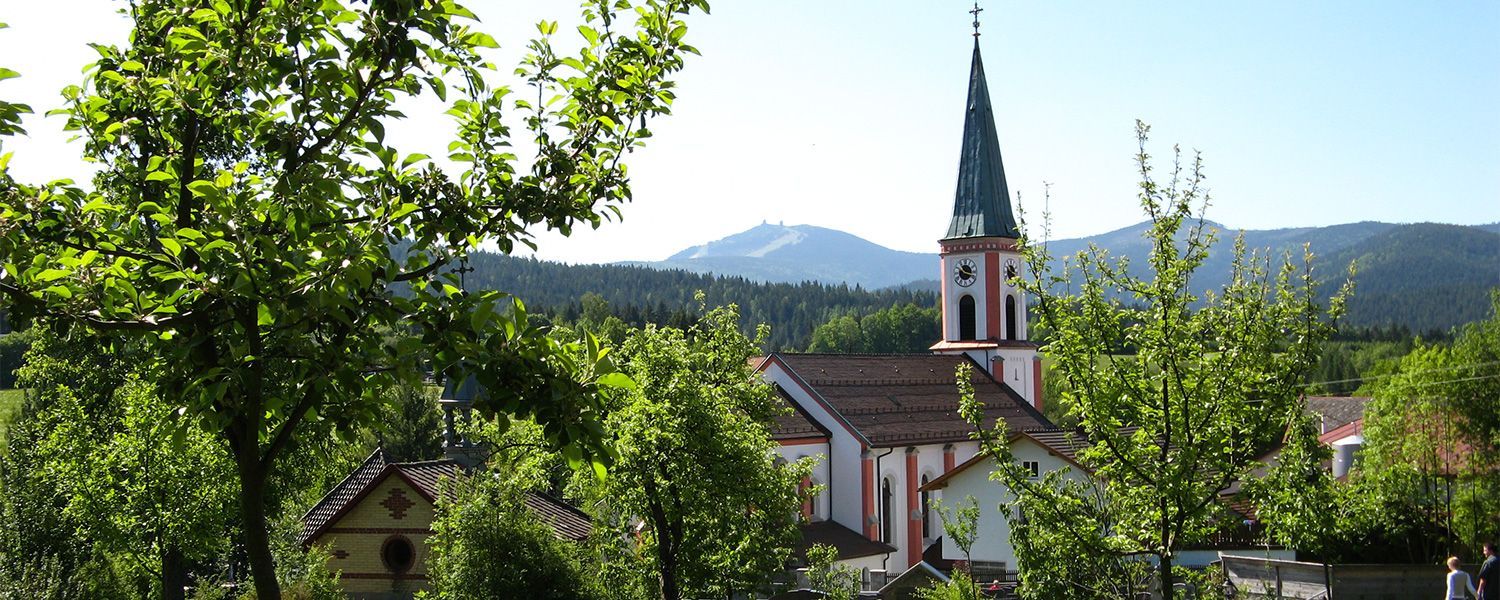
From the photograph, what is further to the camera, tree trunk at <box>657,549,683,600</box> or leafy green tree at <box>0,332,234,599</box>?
leafy green tree at <box>0,332,234,599</box>

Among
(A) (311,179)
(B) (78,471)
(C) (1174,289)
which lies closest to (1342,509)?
(C) (1174,289)

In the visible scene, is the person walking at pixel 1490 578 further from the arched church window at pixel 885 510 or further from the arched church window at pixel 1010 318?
the arched church window at pixel 1010 318

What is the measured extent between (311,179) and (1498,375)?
42195mm

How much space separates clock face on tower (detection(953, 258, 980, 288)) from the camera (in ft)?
168

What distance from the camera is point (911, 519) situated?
142 feet

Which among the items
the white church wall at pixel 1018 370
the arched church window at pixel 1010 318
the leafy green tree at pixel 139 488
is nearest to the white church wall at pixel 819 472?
the white church wall at pixel 1018 370

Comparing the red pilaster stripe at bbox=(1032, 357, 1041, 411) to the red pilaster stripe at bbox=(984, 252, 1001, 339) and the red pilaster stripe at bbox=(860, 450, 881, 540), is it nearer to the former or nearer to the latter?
the red pilaster stripe at bbox=(984, 252, 1001, 339)

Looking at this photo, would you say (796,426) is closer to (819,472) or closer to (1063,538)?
(819,472)

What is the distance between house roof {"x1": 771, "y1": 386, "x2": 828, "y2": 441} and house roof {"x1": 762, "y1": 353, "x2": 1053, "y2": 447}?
0.74 meters

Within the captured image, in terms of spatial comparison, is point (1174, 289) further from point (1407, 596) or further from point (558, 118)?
point (1407, 596)

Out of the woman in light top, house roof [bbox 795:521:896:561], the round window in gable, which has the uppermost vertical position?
the woman in light top

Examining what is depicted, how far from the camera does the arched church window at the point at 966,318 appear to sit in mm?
51750

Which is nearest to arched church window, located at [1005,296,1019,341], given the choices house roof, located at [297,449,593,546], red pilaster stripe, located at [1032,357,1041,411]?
red pilaster stripe, located at [1032,357,1041,411]

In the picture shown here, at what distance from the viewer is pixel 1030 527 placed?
36.9ft
